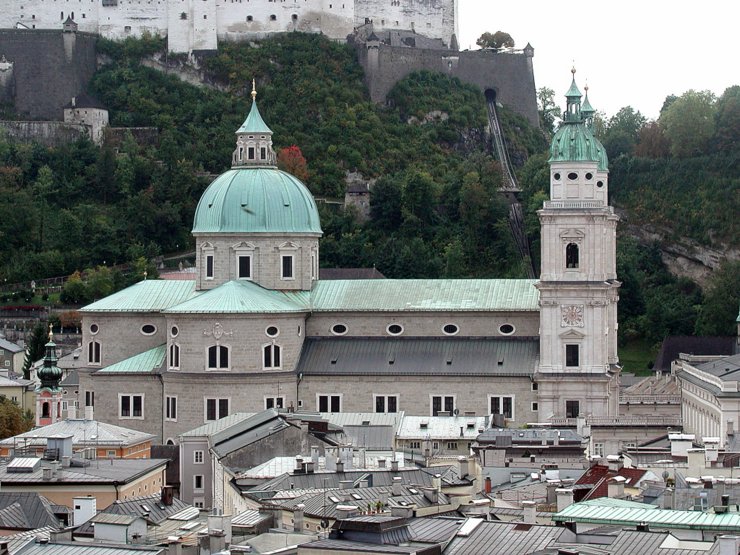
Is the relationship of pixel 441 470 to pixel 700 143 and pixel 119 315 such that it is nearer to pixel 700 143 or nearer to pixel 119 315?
pixel 119 315

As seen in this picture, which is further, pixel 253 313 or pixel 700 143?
pixel 700 143

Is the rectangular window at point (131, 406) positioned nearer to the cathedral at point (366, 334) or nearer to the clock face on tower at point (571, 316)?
the cathedral at point (366, 334)

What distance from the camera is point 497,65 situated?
147m

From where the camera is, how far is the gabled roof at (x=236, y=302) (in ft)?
280

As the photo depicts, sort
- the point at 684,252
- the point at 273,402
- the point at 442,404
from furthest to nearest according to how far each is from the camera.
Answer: the point at 684,252 → the point at 273,402 → the point at 442,404

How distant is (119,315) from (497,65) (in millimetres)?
63224

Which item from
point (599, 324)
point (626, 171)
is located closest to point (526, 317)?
point (599, 324)

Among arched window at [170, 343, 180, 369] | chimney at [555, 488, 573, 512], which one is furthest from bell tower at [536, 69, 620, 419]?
chimney at [555, 488, 573, 512]

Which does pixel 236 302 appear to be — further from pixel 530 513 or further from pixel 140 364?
pixel 530 513

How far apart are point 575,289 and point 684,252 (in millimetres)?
43654

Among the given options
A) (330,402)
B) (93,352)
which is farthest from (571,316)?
(93,352)

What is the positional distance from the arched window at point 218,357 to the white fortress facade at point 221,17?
63180 millimetres

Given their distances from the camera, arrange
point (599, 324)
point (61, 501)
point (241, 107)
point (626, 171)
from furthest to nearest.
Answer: point (241, 107)
point (626, 171)
point (599, 324)
point (61, 501)

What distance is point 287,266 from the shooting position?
8969 cm
